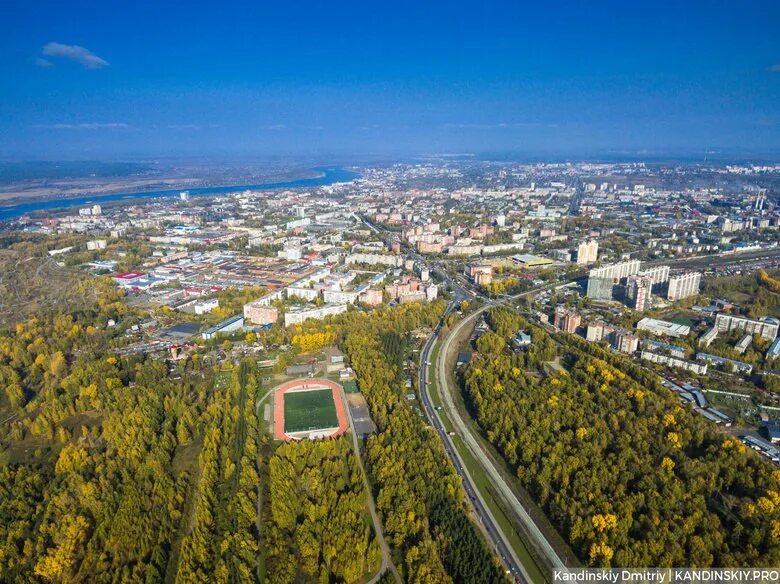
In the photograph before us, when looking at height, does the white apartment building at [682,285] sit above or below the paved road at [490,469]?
above

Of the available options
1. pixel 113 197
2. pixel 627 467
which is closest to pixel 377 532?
pixel 627 467

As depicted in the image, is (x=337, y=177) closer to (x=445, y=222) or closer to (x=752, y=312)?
(x=445, y=222)

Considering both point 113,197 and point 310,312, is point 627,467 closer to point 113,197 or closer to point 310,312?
point 310,312

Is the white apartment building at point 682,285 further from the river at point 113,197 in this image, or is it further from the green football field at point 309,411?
the river at point 113,197

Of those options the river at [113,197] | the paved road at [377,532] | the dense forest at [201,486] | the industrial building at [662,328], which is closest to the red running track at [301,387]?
the dense forest at [201,486]

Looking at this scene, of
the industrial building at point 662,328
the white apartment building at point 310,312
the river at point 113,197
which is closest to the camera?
the industrial building at point 662,328

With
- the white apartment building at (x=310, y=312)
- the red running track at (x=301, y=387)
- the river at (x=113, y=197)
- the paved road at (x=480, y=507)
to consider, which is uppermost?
the river at (x=113, y=197)
